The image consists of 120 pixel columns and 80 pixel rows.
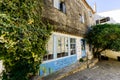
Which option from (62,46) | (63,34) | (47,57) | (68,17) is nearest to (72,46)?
(62,46)

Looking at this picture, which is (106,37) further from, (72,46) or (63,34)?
(63,34)

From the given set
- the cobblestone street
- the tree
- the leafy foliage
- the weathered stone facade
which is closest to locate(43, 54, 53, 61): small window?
the cobblestone street

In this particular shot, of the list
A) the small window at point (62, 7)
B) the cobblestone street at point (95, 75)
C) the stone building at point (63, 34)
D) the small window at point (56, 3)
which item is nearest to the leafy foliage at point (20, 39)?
the stone building at point (63, 34)

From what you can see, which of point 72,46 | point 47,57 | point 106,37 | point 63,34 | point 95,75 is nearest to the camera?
point 47,57

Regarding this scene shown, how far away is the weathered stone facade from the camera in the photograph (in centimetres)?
845

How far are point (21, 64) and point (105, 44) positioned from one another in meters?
11.9

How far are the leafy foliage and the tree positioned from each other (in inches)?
419

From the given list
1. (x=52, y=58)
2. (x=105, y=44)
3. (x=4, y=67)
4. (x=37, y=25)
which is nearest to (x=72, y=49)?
(x=52, y=58)

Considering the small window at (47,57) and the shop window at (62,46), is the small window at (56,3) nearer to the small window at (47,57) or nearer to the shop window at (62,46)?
the shop window at (62,46)

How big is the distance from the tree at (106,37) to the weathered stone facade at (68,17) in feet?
4.00

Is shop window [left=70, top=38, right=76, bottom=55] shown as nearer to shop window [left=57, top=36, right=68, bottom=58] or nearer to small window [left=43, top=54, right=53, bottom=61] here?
shop window [left=57, top=36, right=68, bottom=58]

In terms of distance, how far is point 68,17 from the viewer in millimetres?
11125

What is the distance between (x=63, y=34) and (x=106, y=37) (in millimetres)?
6648

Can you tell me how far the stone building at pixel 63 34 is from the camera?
8.38m
